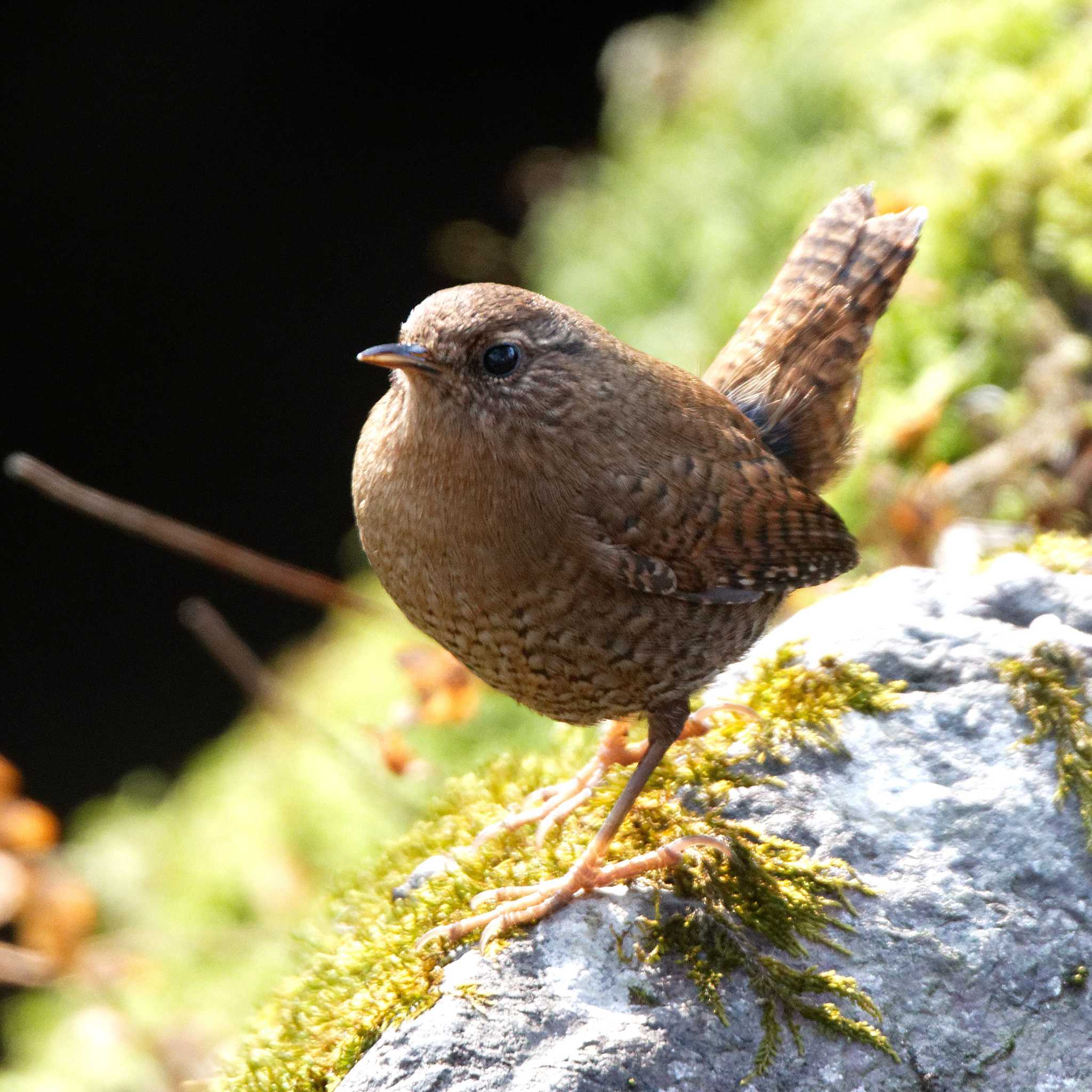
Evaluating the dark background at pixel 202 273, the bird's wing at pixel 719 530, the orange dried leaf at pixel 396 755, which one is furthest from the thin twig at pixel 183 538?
the dark background at pixel 202 273

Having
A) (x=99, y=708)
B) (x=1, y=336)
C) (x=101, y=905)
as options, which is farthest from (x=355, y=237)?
(x=101, y=905)

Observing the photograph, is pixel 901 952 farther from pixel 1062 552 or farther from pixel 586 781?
pixel 1062 552

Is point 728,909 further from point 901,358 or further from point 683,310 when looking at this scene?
point 683,310

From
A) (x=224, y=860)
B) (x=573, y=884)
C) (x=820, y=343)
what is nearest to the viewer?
(x=573, y=884)

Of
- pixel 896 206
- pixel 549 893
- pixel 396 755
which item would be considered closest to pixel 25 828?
pixel 396 755

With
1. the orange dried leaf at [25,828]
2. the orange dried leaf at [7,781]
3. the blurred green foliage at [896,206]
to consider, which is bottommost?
the orange dried leaf at [25,828]

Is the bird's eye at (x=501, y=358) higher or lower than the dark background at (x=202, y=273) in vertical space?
lower

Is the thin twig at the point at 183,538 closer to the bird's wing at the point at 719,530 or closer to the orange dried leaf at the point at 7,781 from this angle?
the orange dried leaf at the point at 7,781
